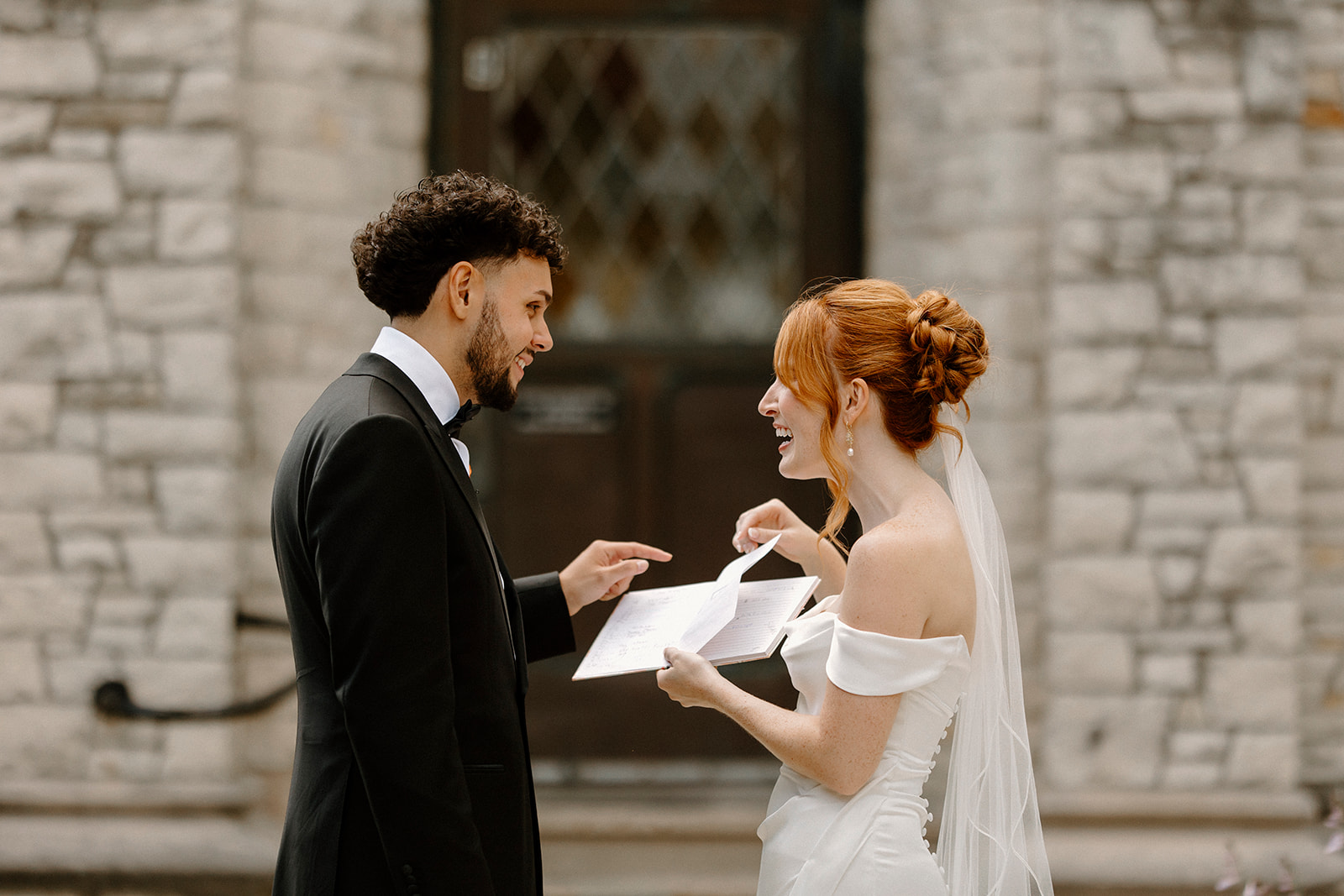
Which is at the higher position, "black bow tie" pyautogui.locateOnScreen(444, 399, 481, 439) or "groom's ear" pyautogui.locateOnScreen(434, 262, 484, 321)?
"groom's ear" pyautogui.locateOnScreen(434, 262, 484, 321)

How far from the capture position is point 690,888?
3.70 m

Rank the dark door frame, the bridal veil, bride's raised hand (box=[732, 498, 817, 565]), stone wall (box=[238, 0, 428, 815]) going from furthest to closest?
the dark door frame
stone wall (box=[238, 0, 428, 815])
bride's raised hand (box=[732, 498, 817, 565])
the bridal veil

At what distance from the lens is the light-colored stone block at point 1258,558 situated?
3.65 m

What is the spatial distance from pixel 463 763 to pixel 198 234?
2.76 meters

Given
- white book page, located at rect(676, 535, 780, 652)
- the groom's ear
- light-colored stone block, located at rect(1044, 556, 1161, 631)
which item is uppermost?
the groom's ear

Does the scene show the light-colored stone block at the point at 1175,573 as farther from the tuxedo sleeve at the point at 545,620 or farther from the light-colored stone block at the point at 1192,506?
the tuxedo sleeve at the point at 545,620

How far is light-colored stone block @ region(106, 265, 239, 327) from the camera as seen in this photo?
3719mm

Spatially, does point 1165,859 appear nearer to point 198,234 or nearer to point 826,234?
point 826,234

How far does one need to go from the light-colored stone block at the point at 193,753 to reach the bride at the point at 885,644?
2.46m

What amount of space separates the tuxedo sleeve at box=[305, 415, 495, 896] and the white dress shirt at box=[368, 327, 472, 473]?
0.21 metres

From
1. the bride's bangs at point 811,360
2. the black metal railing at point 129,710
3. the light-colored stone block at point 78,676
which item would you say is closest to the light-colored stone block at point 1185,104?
the bride's bangs at point 811,360

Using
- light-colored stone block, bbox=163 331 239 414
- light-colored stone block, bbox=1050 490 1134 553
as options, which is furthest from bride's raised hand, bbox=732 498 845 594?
light-colored stone block, bbox=163 331 239 414

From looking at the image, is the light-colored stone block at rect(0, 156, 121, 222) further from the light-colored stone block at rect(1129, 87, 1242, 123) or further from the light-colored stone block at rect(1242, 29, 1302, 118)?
the light-colored stone block at rect(1242, 29, 1302, 118)

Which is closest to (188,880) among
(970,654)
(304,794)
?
(304,794)
